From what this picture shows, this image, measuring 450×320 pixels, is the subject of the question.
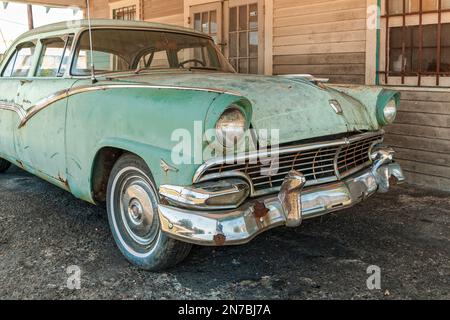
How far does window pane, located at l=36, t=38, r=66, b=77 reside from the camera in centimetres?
389

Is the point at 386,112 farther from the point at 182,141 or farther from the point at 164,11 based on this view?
the point at 164,11

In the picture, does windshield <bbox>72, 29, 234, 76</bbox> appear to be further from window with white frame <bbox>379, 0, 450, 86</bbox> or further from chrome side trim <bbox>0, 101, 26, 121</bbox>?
window with white frame <bbox>379, 0, 450, 86</bbox>

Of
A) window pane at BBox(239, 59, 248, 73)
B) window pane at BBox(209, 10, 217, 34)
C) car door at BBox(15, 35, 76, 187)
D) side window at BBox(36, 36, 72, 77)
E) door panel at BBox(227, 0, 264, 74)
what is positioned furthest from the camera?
window pane at BBox(209, 10, 217, 34)

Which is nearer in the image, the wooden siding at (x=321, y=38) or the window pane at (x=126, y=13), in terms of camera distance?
the wooden siding at (x=321, y=38)

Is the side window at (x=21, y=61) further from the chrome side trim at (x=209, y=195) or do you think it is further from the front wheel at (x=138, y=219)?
the chrome side trim at (x=209, y=195)

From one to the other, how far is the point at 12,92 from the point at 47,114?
3.11ft

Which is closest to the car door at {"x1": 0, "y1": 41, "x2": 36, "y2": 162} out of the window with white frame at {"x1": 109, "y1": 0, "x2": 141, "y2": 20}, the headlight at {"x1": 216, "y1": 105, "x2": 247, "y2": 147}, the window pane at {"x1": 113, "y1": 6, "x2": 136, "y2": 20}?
the headlight at {"x1": 216, "y1": 105, "x2": 247, "y2": 147}

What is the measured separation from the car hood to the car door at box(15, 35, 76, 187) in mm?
629

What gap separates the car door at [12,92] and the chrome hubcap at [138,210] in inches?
64.1

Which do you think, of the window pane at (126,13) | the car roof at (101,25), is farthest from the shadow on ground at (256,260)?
the window pane at (126,13)

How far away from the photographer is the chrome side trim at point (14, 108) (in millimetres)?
4062

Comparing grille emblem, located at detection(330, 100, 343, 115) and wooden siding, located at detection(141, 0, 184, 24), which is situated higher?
wooden siding, located at detection(141, 0, 184, 24)

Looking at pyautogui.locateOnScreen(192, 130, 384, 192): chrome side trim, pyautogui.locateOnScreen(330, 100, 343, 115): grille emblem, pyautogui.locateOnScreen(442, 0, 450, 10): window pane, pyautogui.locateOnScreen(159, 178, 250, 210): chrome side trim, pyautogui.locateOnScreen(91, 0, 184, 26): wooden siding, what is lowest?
pyautogui.locateOnScreen(159, 178, 250, 210): chrome side trim
